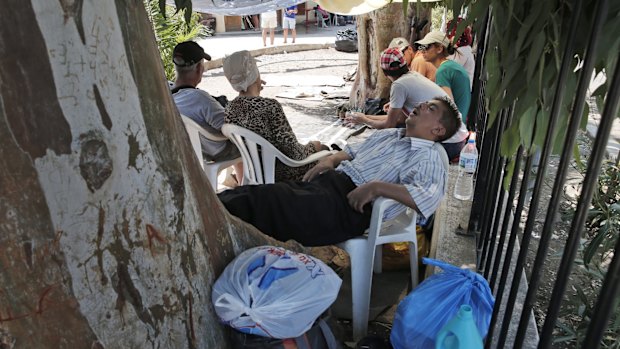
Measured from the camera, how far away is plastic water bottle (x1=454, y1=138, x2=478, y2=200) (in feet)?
12.5

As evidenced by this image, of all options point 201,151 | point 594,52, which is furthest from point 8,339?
point 201,151

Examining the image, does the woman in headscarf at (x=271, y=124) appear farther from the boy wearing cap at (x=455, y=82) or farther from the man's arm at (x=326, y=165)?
the boy wearing cap at (x=455, y=82)

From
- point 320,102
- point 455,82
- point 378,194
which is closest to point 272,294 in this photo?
point 378,194

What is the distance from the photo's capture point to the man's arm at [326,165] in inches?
124

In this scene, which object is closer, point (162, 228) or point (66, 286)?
point (66, 286)

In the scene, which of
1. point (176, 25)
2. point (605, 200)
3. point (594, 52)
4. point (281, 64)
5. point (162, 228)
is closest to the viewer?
point (594, 52)

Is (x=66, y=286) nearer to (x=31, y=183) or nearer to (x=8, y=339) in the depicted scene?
(x=8, y=339)

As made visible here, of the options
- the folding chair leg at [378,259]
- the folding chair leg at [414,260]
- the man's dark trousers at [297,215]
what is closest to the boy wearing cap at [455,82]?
the folding chair leg at [378,259]

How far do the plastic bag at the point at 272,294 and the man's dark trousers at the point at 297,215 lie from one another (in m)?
0.77

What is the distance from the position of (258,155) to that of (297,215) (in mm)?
917

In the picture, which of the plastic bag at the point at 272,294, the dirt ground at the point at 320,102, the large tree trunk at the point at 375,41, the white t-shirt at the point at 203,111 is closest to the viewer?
the plastic bag at the point at 272,294

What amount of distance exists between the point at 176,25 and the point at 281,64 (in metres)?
4.87

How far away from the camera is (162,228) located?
141cm

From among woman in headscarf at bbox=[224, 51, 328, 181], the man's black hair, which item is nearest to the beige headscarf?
woman in headscarf at bbox=[224, 51, 328, 181]
